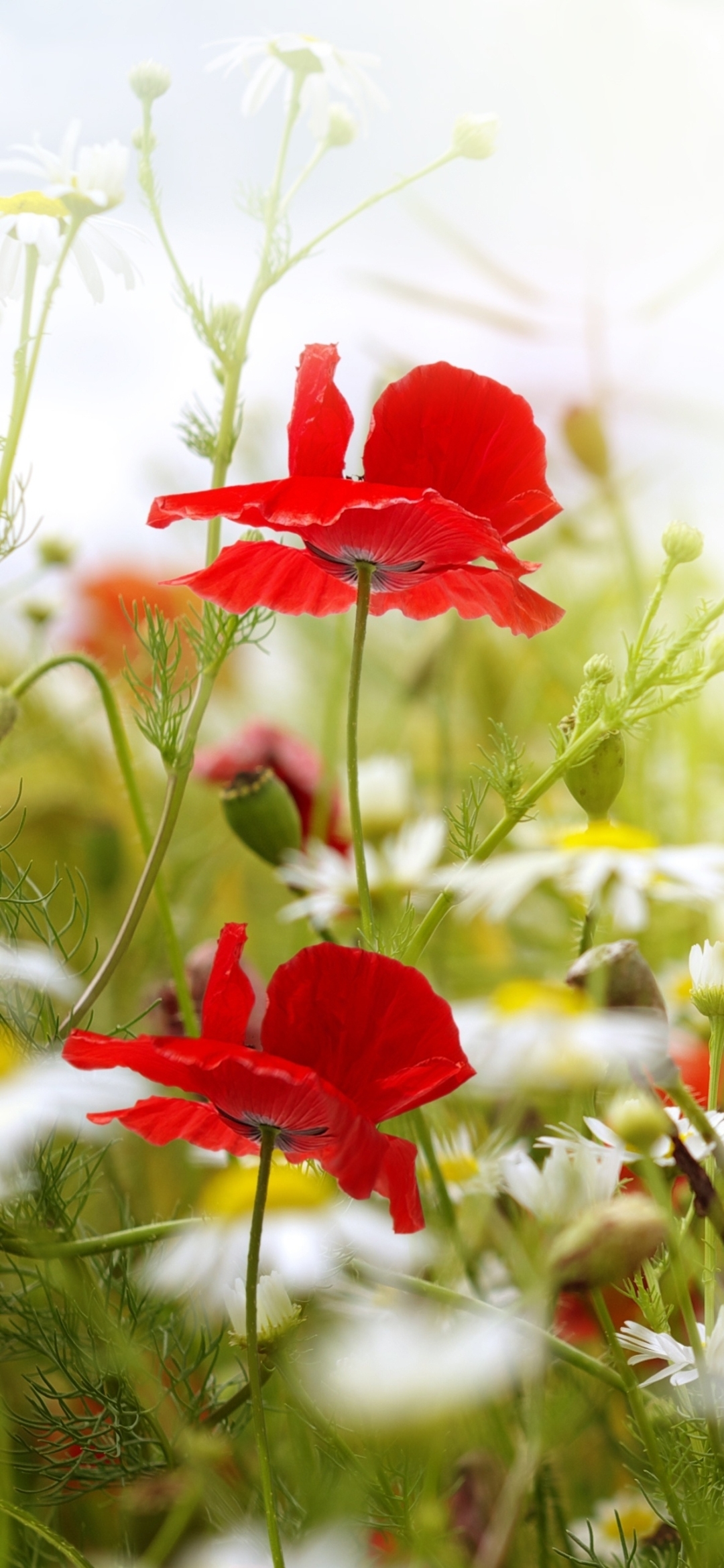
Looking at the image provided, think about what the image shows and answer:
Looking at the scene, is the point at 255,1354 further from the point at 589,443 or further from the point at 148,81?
the point at 589,443

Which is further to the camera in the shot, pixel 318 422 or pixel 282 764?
pixel 282 764

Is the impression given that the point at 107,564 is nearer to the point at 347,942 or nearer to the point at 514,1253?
the point at 347,942

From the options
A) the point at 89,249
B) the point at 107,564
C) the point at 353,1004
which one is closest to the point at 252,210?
the point at 89,249

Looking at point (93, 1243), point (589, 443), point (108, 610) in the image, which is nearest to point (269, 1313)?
point (93, 1243)

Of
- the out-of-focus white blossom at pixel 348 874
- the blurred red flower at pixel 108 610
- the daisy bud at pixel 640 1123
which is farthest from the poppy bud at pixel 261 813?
the blurred red flower at pixel 108 610

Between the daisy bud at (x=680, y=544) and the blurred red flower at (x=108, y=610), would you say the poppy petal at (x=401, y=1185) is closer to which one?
the daisy bud at (x=680, y=544)
